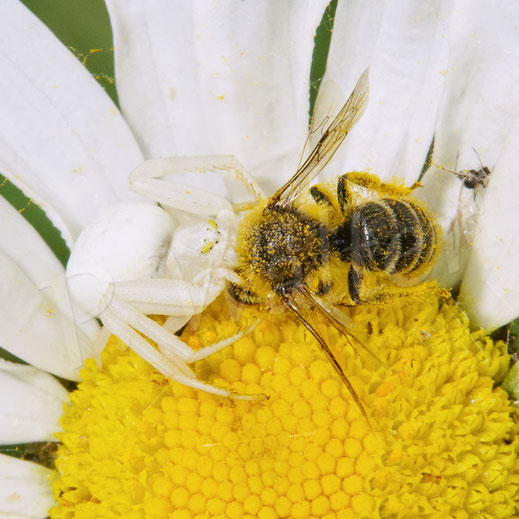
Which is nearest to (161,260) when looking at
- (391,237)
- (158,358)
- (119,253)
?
(119,253)

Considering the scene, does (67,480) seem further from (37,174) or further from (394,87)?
(394,87)

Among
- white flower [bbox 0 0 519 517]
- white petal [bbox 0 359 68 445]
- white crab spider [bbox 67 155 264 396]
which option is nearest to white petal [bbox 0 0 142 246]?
white flower [bbox 0 0 519 517]

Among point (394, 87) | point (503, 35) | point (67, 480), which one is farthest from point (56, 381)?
point (503, 35)

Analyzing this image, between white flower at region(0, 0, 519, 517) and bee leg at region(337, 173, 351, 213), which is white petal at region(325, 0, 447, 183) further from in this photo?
bee leg at region(337, 173, 351, 213)

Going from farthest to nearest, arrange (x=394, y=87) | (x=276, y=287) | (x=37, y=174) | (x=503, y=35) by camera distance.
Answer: (x=37, y=174)
(x=394, y=87)
(x=503, y=35)
(x=276, y=287)

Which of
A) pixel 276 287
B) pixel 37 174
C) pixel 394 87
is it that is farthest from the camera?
pixel 37 174

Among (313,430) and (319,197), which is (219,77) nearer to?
(319,197)

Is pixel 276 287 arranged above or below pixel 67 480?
above

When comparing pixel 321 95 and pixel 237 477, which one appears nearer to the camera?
pixel 237 477

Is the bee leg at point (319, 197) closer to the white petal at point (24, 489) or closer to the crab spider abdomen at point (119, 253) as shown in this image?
the crab spider abdomen at point (119, 253)
